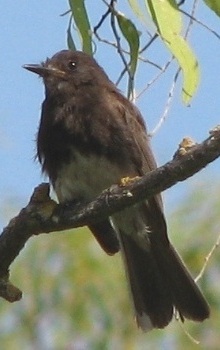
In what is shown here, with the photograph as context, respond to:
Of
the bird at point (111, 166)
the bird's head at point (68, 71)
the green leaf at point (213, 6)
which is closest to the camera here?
the green leaf at point (213, 6)

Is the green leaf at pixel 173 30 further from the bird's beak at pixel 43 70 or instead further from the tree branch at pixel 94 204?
the bird's beak at pixel 43 70

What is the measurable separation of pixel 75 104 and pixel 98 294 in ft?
6.30

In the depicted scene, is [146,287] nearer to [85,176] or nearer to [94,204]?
[85,176]

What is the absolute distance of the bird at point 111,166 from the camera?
3.34m

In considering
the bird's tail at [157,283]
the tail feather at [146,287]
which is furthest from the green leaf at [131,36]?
the tail feather at [146,287]

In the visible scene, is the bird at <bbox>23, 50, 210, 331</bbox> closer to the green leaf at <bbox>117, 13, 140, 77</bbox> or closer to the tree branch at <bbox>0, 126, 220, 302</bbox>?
the tree branch at <bbox>0, 126, 220, 302</bbox>

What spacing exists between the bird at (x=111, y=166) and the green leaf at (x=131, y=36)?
3.13ft

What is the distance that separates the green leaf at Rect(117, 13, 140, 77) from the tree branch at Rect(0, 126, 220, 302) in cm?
21

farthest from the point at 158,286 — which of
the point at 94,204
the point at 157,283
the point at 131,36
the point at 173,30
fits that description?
the point at 173,30

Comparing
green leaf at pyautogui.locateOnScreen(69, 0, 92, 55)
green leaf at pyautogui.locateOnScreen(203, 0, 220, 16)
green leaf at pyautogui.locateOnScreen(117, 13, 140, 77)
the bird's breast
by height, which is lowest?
the bird's breast

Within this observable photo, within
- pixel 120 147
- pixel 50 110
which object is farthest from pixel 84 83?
pixel 120 147

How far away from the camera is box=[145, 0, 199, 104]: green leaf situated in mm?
2117

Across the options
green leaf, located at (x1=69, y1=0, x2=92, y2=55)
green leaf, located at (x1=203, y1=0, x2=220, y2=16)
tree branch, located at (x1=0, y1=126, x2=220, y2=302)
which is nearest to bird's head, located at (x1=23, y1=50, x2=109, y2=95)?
tree branch, located at (x1=0, y1=126, x2=220, y2=302)

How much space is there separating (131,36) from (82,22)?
0.35 feet
